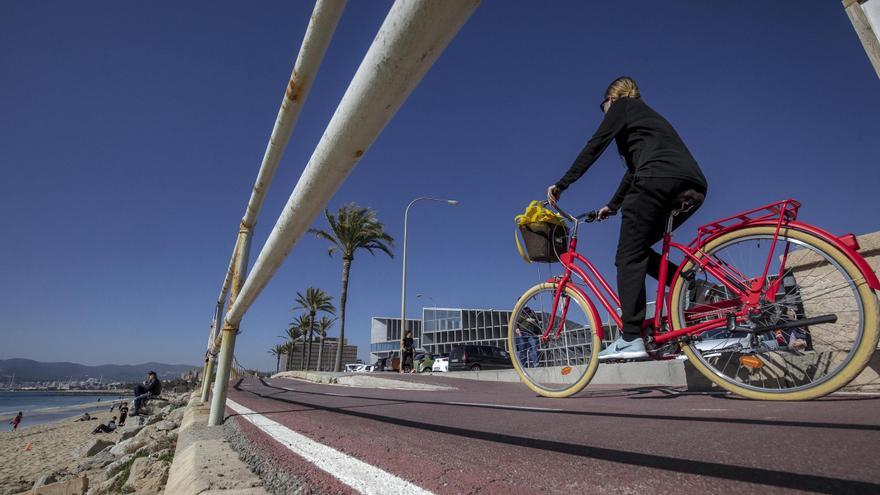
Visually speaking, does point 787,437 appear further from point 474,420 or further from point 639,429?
point 474,420

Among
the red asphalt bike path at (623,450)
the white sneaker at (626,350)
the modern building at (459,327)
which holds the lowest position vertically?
the red asphalt bike path at (623,450)

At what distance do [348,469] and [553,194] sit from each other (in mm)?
2504

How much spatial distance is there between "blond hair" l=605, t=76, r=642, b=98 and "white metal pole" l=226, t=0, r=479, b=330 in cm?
280

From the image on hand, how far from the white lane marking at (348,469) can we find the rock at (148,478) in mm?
1159

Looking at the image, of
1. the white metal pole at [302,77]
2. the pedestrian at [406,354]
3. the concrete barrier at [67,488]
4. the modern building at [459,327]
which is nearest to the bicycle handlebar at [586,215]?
the white metal pole at [302,77]

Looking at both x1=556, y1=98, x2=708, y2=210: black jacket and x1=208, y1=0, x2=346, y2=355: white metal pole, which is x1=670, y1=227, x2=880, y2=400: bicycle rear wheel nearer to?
x1=556, y1=98, x2=708, y2=210: black jacket

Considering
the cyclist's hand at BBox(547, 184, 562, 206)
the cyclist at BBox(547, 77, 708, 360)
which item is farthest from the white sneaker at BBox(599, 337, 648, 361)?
the cyclist's hand at BBox(547, 184, 562, 206)

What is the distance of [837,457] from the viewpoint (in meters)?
1.14

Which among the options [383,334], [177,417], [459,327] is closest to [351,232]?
[177,417]

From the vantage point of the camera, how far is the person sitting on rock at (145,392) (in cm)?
1496

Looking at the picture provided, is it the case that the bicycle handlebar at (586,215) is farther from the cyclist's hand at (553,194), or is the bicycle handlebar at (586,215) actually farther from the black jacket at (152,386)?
the black jacket at (152,386)

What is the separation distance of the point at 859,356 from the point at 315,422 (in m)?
3.01

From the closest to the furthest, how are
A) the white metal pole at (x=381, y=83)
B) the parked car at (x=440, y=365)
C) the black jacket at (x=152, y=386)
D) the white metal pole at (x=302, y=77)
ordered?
the white metal pole at (x=381, y=83) → the white metal pole at (x=302, y=77) → the black jacket at (x=152, y=386) → the parked car at (x=440, y=365)

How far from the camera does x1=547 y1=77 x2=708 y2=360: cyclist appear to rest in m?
2.56
